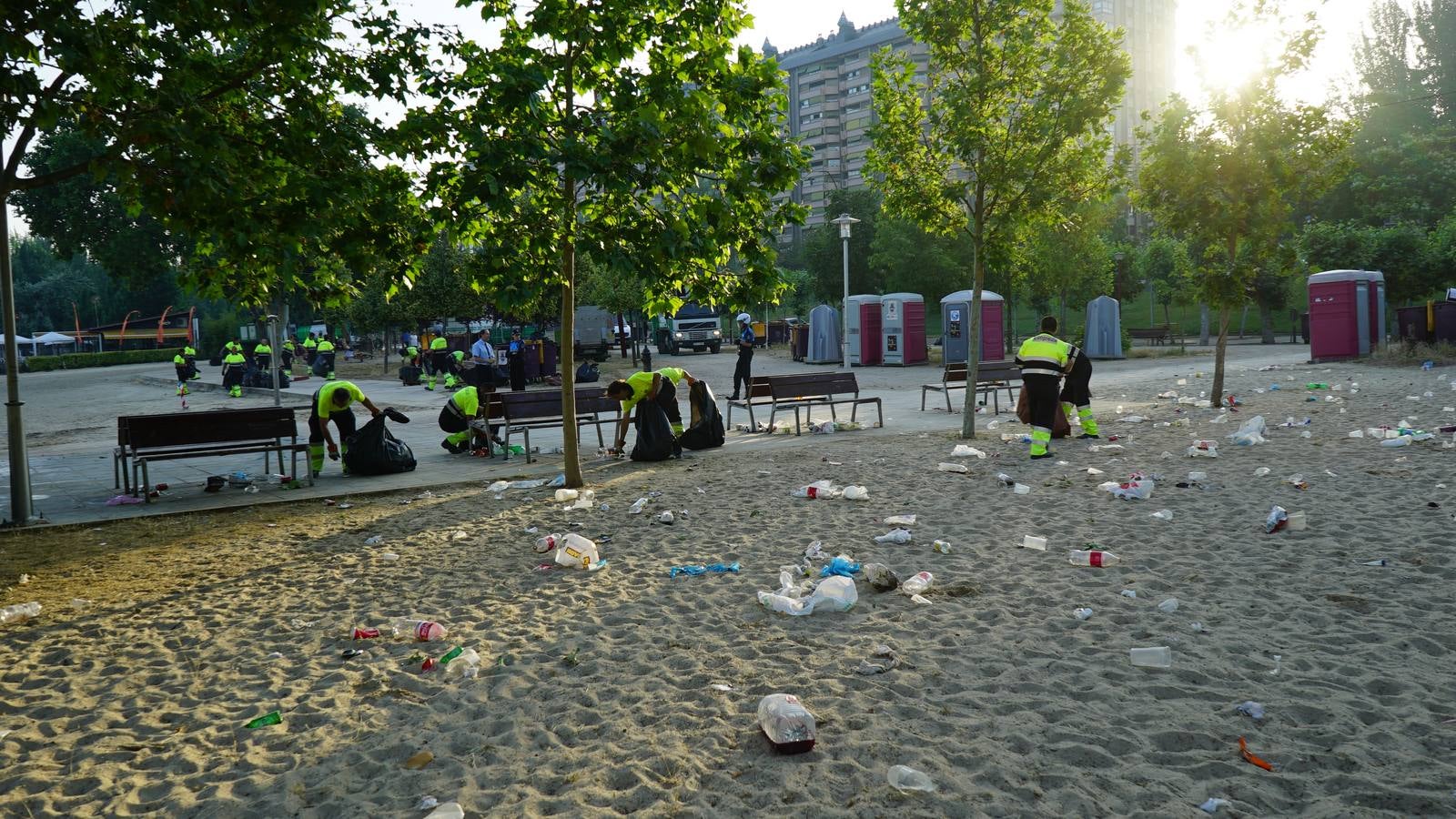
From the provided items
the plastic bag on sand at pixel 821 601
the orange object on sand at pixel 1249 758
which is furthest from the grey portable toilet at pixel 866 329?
the orange object on sand at pixel 1249 758

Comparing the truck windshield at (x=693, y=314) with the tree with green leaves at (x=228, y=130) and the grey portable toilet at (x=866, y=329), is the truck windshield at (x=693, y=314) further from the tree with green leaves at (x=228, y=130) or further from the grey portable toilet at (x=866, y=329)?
the tree with green leaves at (x=228, y=130)

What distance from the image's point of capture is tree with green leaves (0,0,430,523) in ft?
17.9

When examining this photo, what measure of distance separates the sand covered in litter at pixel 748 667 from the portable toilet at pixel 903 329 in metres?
23.7

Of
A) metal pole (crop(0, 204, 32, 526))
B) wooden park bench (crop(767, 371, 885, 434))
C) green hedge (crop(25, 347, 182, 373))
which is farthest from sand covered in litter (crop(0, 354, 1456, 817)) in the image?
green hedge (crop(25, 347, 182, 373))

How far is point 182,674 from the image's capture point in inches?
180

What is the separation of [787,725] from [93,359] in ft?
222

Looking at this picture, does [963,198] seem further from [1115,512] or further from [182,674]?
[182,674]

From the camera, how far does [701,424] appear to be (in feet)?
40.6

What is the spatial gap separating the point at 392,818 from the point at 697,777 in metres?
1.00

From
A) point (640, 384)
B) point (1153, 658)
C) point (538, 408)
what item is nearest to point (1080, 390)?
point (640, 384)

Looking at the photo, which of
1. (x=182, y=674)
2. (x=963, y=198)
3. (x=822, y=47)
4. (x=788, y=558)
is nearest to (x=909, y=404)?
(x=963, y=198)

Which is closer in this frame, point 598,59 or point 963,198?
point 598,59

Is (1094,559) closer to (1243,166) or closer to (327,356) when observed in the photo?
Answer: (1243,166)

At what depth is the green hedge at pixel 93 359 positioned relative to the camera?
186ft
